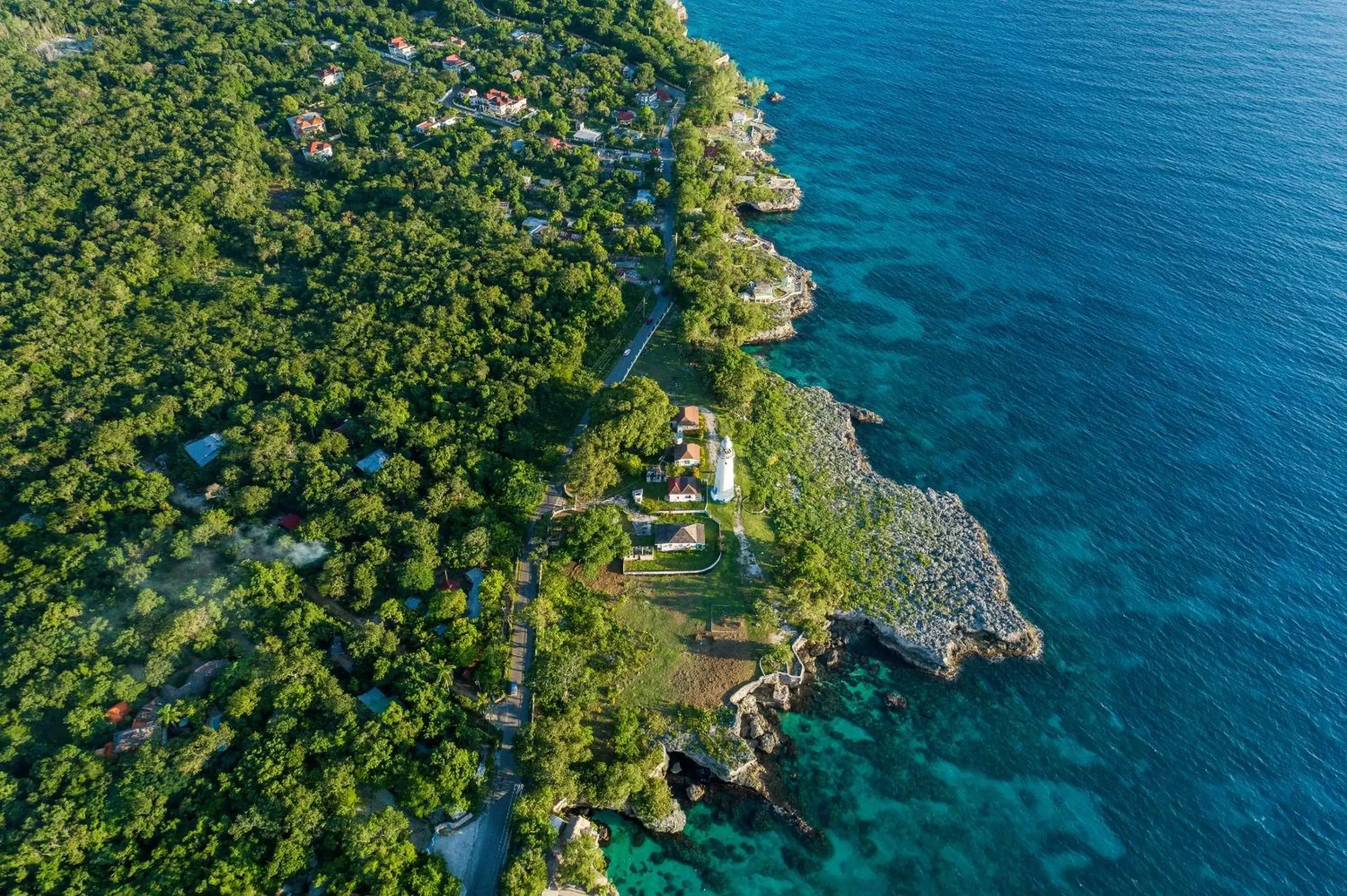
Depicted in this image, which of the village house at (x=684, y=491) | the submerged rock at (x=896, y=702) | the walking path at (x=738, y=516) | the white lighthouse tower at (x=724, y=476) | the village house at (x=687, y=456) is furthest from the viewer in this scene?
the village house at (x=687, y=456)

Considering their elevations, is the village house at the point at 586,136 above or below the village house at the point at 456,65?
below

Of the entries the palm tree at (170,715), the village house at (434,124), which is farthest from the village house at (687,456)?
the village house at (434,124)

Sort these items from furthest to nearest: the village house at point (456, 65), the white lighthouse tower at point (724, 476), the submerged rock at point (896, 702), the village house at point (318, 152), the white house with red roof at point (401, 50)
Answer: the white house with red roof at point (401, 50) → the village house at point (456, 65) → the village house at point (318, 152) → the white lighthouse tower at point (724, 476) → the submerged rock at point (896, 702)

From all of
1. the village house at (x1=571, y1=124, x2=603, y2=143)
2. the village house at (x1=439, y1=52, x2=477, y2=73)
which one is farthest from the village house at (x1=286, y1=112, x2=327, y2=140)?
the village house at (x1=571, y1=124, x2=603, y2=143)

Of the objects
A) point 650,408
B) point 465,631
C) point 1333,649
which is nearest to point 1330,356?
point 1333,649

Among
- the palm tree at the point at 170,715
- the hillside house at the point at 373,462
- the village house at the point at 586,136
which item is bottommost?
the palm tree at the point at 170,715

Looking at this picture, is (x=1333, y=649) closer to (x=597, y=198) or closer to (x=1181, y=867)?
(x=1181, y=867)

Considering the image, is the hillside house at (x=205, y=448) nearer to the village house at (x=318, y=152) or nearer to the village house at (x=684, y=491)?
the village house at (x=684, y=491)
